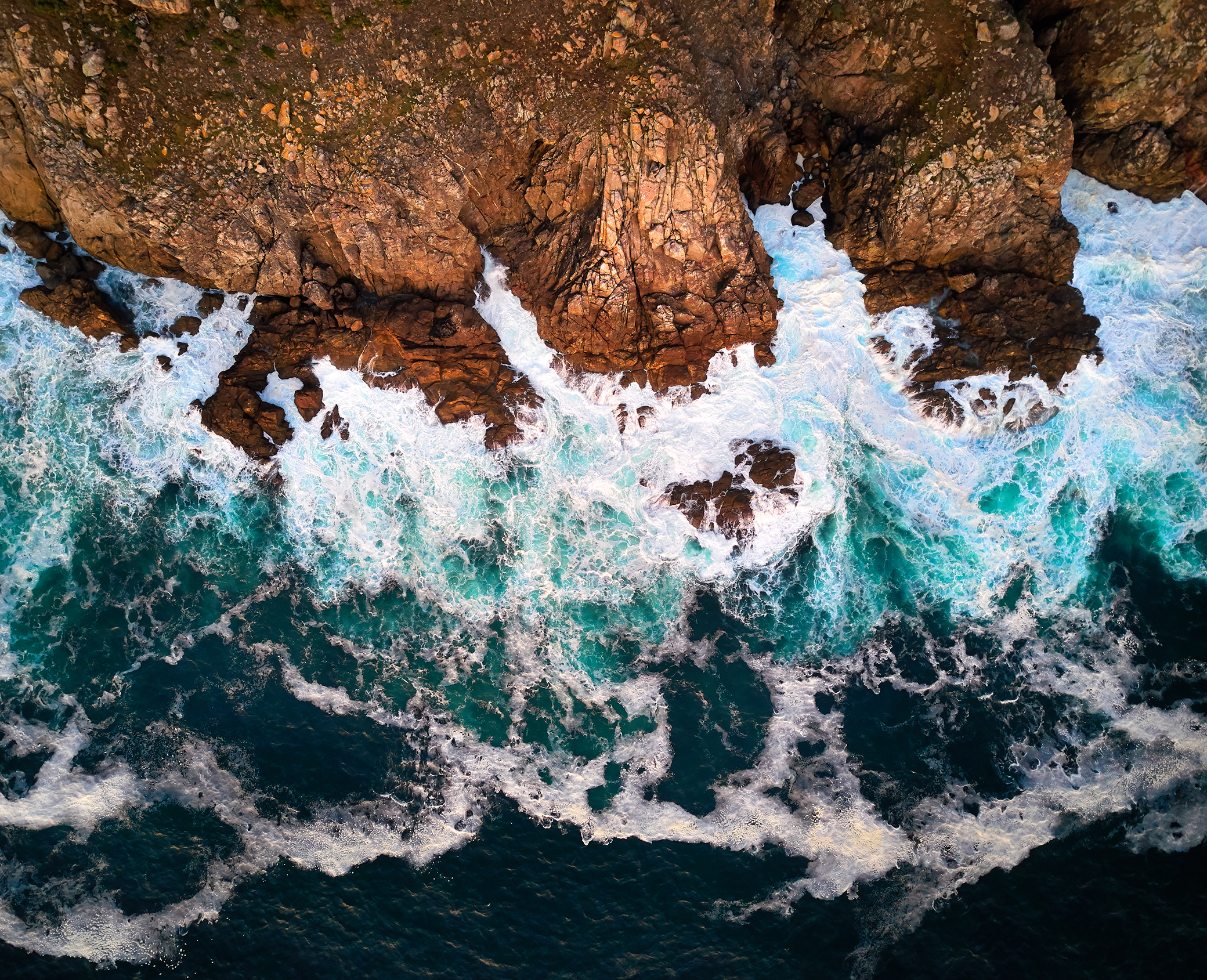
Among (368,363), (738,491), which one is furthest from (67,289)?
(738,491)

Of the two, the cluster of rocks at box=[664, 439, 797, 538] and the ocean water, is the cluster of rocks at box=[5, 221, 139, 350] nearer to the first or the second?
the ocean water

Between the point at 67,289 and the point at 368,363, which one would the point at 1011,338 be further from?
the point at 67,289

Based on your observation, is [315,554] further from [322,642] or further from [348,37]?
[348,37]

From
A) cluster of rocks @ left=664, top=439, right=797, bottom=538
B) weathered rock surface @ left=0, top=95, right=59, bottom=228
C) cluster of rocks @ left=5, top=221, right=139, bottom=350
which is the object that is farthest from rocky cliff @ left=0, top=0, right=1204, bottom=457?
cluster of rocks @ left=664, top=439, right=797, bottom=538

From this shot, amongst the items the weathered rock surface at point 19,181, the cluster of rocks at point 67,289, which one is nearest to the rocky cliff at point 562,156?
the weathered rock surface at point 19,181

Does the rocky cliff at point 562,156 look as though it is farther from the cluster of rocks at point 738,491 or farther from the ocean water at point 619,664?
the cluster of rocks at point 738,491

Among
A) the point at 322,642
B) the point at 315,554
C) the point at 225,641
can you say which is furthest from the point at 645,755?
the point at 225,641
